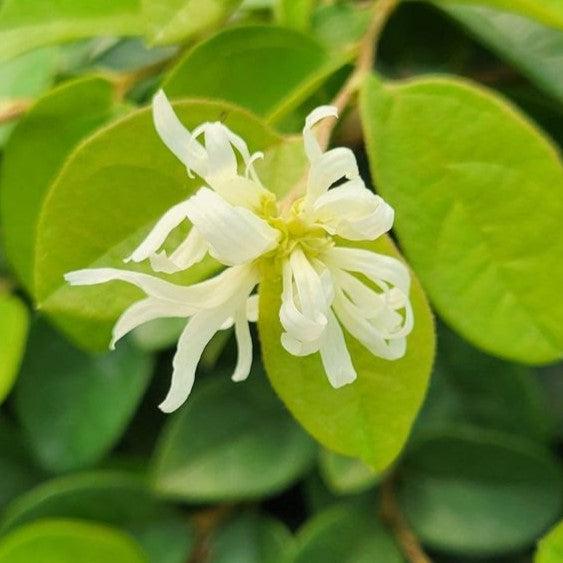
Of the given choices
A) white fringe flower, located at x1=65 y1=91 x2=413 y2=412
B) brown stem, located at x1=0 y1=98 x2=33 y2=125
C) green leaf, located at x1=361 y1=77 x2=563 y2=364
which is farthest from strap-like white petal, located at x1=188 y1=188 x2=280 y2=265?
brown stem, located at x1=0 y1=98 x2=33 y2=125

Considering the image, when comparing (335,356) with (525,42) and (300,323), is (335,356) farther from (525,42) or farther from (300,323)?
(525,42)

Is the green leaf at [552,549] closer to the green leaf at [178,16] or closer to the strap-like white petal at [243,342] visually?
the strap-like white petal at [243,342]

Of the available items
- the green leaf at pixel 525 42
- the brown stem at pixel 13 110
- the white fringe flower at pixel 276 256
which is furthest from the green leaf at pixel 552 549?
the brown stem at pixel 13 110

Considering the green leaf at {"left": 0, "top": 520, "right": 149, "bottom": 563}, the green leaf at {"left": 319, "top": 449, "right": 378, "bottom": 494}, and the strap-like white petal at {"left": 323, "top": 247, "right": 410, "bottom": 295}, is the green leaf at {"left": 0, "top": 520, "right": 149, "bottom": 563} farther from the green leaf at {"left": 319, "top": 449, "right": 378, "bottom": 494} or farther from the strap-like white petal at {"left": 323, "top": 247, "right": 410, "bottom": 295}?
the strap-like white petal at {"left": 323, "top": 247, "right": 410, "bottom": 295}

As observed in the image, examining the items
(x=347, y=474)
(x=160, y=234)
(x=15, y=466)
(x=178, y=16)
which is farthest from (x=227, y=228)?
(x=15, y=466)

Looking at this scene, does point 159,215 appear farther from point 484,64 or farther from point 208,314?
point 484,64

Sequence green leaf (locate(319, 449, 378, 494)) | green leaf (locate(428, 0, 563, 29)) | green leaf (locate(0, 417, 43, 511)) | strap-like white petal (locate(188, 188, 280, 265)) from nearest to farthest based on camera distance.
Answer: strap-like white petal (locate(188, 188, 280, 265)), green leaf (locate(428, 0, 563, 29)), green leaf (locate(319, 449, 378, 494)), green leaf (locate(0, 417, 43, 511))
